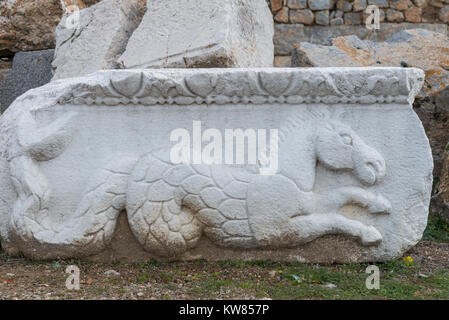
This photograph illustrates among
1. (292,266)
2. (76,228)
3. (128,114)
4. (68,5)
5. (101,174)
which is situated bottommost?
(292,266)

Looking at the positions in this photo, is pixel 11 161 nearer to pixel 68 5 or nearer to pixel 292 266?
pixel 292 266

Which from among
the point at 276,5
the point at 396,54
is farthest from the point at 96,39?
the point at 276,5

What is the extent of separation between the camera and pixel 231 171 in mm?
2531

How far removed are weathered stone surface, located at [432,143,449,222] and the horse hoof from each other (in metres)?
1.28

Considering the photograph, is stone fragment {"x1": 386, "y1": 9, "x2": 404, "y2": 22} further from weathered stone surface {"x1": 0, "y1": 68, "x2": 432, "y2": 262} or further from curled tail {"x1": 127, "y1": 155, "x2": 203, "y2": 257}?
curled tail {"x1": 127, "y1": 155, "x2": 203, "y2": 257}

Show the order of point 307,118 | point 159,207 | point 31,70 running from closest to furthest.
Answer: point 159,207 → point 307,118 → point 31,70

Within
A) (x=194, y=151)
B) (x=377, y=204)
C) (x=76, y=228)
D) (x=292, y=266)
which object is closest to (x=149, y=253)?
(x=76, y=228)

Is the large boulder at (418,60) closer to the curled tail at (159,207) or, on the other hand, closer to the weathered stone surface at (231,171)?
the weathered stone surface at (231,171)

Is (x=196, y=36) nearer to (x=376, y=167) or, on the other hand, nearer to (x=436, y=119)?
(x=376, y=167)

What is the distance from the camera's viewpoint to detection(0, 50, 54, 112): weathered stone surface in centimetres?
441

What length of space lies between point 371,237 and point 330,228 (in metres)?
0.23

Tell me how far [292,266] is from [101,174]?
113cm

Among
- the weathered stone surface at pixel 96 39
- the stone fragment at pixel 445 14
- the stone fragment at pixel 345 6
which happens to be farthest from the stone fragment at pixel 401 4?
the weathered stone surface at pixel 96 39

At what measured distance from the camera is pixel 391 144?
8.45 feet
